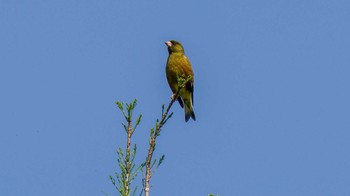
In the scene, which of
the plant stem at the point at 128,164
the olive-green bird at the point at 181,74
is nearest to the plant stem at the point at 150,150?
the plant stem at the point at 128,164

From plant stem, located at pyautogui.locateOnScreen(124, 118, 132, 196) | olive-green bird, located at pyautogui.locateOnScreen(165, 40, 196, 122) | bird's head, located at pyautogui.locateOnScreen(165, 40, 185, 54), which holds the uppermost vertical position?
A: bird's head, located at pyautogui.locateOnScreen(165, 40, 185, 54)

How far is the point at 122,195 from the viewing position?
10.5 ft

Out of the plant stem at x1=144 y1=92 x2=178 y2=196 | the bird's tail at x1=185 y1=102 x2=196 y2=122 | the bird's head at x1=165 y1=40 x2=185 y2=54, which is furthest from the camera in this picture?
the bird's head at x1=165 y1=40 x2=185 y2=54

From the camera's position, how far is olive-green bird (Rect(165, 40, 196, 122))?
7.78 m

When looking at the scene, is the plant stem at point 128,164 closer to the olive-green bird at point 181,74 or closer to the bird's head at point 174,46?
the olive-green bird at point 181,74

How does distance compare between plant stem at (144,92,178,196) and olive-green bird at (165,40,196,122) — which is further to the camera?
olive-green bird at (165,40,196,122)

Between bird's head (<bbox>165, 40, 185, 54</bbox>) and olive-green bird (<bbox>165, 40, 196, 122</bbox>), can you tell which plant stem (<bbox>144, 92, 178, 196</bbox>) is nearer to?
olive-green bird (<bbox>165, 40, 196, 122</bbox>)

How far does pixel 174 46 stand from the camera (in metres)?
8.91

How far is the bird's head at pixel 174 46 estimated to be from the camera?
8.80m

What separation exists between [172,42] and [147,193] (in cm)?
613

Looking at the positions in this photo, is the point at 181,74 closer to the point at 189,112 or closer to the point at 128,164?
the point at 189,112

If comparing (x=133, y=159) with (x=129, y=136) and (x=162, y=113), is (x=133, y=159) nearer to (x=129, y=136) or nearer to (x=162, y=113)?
(x=129, y=136)

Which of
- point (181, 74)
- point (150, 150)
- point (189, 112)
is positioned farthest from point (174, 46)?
point (150, 150)

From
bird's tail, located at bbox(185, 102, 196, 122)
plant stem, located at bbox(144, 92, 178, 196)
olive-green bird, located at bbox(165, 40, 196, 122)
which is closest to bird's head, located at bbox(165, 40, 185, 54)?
olive-green bird, located at bbox(165, 40, 196, 122)
